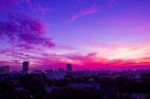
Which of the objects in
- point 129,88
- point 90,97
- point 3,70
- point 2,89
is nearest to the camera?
point 90,97

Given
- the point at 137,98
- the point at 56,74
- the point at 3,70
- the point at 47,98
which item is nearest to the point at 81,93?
the point at 47,98

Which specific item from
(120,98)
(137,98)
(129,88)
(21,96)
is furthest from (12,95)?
(129,88)

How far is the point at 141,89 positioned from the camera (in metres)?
37.8

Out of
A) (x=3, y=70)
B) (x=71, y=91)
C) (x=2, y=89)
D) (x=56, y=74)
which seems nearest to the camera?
(x=71, y=91)

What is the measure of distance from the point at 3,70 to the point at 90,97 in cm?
13938

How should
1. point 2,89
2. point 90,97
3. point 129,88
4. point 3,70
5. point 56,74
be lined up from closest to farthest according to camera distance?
point 90,97
point 2,89
point 129,88
point 56,74
point 3,70

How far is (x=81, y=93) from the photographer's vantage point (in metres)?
25.2

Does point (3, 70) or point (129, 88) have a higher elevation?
point (3, 70)

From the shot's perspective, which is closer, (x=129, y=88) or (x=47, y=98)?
(x=47, y=98)

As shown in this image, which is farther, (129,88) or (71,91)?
(129,88)

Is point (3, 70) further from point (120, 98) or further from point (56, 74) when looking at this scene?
point (120, 98)

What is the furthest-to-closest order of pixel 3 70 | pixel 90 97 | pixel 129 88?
pixel 3 70, pixel 129 88, pixel 90 97

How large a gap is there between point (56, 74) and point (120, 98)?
78524 millimetres

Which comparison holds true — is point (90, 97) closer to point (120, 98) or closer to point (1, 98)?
point (120, 98)
